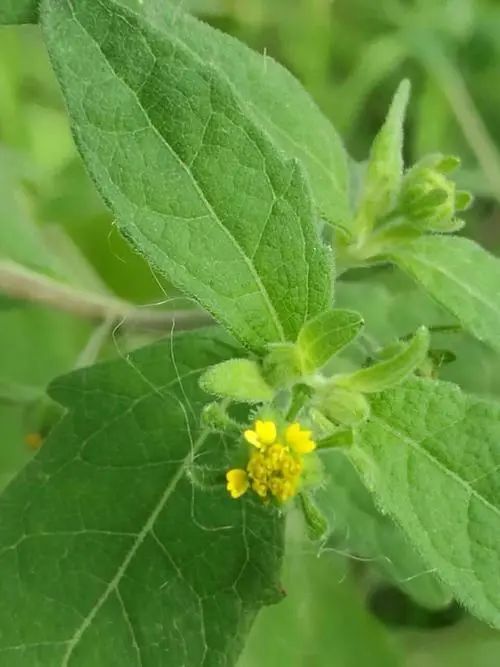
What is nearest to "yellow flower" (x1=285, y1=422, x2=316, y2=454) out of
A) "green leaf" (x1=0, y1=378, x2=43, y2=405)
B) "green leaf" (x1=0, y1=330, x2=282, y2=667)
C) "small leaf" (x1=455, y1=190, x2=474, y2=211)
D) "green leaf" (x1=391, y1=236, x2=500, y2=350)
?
"green leaf" (x1=0, y1=330, x2=282, y2=667)

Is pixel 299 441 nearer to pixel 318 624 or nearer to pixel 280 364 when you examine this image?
pixel 280 364

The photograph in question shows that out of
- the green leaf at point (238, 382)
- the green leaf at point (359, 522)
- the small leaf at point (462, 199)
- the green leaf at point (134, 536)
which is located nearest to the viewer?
the green leaf at point (238, 382)

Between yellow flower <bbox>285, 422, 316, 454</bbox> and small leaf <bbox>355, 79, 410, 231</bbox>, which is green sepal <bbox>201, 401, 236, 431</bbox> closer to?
yellow flower <bbox>285, 422, 316, 454</bbox>

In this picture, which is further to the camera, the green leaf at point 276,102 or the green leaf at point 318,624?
the green leaf at point 318,624

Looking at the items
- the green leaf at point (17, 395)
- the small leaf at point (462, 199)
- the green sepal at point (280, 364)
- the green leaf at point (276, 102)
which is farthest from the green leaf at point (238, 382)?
the green leaf at point (17, 395)

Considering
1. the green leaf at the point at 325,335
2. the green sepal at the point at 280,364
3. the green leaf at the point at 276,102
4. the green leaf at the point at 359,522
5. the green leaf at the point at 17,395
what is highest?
the green leaf at the point at 276,102

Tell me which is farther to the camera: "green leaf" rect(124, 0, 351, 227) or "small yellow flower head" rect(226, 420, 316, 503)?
"green leaf" rect(124, 0, 351, 227)

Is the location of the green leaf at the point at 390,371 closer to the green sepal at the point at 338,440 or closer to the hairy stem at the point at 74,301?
the green sepal at the point at 338,440

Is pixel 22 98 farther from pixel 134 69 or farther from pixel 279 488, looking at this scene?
pixel 279 488
